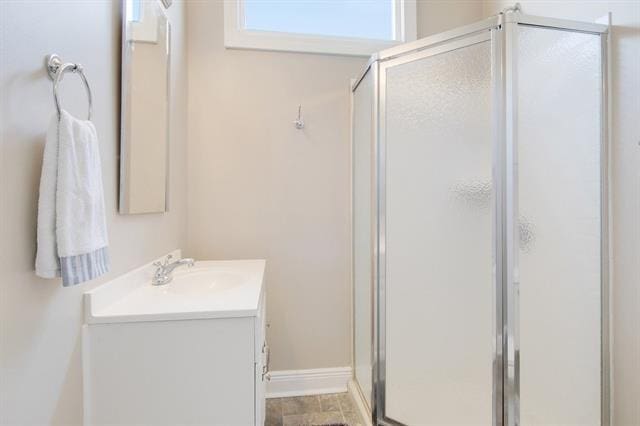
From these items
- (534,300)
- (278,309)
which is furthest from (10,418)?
(534,300)

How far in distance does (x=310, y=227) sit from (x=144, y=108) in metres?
1.13

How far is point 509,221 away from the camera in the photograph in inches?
51.4

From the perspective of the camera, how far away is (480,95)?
1385 millimetres

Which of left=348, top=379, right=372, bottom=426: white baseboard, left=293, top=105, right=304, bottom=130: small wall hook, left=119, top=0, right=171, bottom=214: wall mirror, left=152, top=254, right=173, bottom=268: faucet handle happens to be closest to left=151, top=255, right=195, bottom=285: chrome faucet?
left=152, top=254, right=173, bottom=268: faucet handle

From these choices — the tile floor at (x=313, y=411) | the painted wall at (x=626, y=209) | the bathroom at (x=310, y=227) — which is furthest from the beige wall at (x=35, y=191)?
the painted wall at (x=626, y=209)

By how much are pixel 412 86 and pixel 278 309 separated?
149 centimetres

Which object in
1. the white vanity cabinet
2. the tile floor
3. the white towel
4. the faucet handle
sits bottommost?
the tile floor

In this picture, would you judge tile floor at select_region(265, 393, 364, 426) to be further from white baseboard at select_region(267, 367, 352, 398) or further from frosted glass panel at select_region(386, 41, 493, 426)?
frosted glass panel at select_region(386, 41, 493, 426)

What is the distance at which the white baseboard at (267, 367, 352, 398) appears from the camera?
209 centimetres

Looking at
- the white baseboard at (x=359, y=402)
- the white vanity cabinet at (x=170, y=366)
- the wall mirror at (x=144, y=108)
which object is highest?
the wall mirror at (x=144, y=108)

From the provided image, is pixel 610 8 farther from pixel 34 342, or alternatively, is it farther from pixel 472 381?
pixel 34 342

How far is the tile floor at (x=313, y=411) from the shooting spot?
1827 millimetres

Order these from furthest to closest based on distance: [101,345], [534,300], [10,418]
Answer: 1. [534,300]
2. [101,345]
3. [10,418]

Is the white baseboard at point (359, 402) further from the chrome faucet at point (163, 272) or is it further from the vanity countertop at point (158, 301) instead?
the chrome faucet at point (163, 272)
